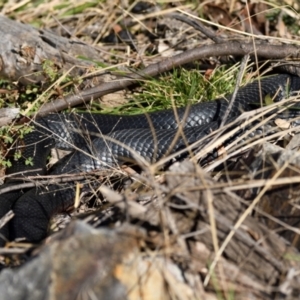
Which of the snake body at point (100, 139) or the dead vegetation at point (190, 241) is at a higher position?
the dead vegetation at point (190, 241)

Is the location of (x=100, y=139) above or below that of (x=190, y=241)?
below

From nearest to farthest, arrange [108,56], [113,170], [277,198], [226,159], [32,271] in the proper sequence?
[32,271] < [277,198] < [226,159] < [113,170] < [108,56]

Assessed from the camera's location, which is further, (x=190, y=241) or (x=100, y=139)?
(x=100, y=139)

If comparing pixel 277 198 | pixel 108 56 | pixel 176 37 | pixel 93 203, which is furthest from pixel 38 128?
pixel 277 198

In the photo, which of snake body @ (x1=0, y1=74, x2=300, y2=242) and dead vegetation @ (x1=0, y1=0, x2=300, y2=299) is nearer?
dead vegetation @ (x1=0, y1=0, x2=300, y2=299)

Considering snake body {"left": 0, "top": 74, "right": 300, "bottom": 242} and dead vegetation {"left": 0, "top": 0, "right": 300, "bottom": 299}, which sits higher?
dead vegetation {"left": 0, "top": 0, "right": 300, "bottom": 299}

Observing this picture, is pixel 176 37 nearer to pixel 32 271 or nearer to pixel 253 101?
pixel 253 101

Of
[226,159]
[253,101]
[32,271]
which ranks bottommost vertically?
[253,101]

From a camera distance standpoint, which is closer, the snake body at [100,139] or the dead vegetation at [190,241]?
the dead vegetation at [190,241]
